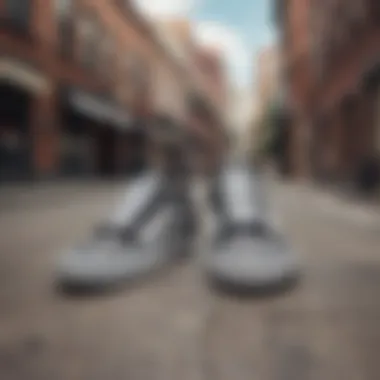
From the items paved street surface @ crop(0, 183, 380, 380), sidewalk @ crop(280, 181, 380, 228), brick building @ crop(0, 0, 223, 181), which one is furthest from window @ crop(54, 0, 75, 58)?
sidewalk @ crop(280, 181, 380, 228)

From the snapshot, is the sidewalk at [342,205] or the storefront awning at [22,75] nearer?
the storefront awning at [22,75]

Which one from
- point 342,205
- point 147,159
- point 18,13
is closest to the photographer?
point 18,13

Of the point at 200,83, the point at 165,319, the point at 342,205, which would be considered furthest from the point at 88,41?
the point at 342,205

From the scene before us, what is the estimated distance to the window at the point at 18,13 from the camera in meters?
0.38

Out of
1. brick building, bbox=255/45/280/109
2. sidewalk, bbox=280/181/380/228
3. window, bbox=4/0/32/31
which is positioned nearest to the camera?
window, bbox=4/0/32/31

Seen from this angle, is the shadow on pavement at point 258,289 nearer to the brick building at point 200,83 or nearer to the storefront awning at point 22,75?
the brick building at point 200,83

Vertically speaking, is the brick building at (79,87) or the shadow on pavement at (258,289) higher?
the brick building at (79,87)

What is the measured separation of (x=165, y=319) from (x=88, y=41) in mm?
273

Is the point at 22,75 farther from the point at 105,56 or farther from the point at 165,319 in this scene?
the point at 165,319

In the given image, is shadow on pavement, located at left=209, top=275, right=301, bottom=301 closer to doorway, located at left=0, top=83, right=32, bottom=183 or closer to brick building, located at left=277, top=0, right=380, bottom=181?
brick building, located at left=277, top=0, right=380, bottom=181

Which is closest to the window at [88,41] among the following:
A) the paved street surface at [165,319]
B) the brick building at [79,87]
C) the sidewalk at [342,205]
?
the brick building at [79,87]

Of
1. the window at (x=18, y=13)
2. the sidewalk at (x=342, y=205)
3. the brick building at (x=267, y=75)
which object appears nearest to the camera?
the window at (x=18, y=13)

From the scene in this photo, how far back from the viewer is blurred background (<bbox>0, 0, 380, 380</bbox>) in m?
0.39

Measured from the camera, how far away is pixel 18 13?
0.38 metres
